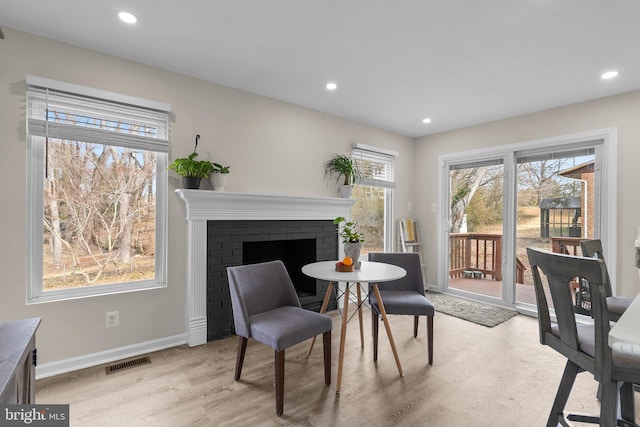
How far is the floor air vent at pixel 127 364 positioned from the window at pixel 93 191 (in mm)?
562

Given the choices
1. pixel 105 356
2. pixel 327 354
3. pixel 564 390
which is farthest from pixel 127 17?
pixel 564 390

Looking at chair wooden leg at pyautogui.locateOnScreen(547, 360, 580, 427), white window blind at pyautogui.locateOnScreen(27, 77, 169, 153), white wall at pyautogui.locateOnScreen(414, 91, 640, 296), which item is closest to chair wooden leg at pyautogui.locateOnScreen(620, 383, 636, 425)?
chair wooden leg at pyautogui.locateOnScreen(547, 360, 580, 427)

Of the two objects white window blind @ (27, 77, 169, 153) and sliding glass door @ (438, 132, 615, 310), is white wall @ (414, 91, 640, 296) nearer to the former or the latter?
sliding glass door @ (438, 132, 615, 310)

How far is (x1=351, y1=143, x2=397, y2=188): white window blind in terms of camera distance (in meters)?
4.23

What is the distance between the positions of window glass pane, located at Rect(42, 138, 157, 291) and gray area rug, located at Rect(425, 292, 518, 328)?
10.9ft

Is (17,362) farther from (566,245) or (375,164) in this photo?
(566,245)

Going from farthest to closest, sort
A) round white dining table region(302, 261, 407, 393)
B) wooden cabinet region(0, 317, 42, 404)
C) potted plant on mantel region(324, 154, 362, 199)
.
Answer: potted plant on mantel region(324, 154, 362, 199), round white dining table region(302, 261, 407, 393), wooden cabinet region(0, 317, 42, 404)

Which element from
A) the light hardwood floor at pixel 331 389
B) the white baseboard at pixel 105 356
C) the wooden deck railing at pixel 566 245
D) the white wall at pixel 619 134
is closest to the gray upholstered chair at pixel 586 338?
the light hardwood floor at pixel 331 389

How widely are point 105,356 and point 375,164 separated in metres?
3.70

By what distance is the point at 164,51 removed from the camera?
2.44 meters

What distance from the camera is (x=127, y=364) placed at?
244 centimetres

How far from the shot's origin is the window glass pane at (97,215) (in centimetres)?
235

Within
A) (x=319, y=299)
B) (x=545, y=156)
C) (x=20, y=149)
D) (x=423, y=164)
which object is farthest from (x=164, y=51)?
(x=545, y=156)

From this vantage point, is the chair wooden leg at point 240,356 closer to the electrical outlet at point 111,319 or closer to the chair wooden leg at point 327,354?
the chair wooden leg at point 327,354
